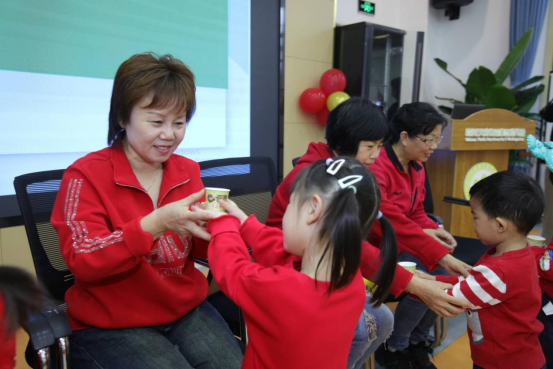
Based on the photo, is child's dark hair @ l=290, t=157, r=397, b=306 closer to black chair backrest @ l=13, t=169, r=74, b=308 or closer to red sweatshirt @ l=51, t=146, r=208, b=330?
red sweatshirt @ l=51, t=146, r=208, b=330

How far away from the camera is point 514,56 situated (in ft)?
15.2

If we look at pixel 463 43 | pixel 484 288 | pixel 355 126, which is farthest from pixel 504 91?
pixel 484 288

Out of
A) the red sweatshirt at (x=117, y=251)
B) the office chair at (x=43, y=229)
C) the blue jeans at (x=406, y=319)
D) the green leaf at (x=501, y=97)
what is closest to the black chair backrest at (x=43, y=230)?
the office chair at (x=43, y=229)

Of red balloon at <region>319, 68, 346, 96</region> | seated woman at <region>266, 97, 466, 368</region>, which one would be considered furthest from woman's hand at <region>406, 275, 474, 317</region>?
red balloon at <region>319, 68, 346, 96</region>

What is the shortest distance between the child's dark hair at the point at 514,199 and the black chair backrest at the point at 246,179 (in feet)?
2.90

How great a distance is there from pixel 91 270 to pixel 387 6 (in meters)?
4.77

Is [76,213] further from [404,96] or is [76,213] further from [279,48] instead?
[404,96]

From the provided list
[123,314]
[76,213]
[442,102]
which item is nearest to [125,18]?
[76,213]

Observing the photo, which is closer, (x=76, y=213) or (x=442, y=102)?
(x=76, y=213)

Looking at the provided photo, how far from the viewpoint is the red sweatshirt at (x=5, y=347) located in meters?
0.74

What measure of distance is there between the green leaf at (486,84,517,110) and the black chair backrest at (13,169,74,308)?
15.2ft

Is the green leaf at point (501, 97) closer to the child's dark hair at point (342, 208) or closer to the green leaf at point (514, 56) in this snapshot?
the green leaf at point (514, 56)

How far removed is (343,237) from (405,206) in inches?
48.6

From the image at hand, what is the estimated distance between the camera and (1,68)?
211 cm
